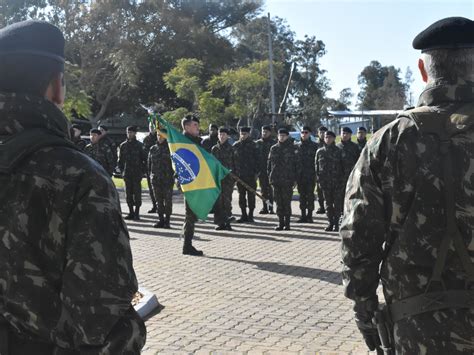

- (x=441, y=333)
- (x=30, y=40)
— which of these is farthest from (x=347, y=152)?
(x=30, y=40)

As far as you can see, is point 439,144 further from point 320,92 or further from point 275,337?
point 320,92

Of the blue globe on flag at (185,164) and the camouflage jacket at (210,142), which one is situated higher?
the camouflage jacket at (210,142)

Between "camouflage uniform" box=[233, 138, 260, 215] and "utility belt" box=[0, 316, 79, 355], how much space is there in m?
12.1

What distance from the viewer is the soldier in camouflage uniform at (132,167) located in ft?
47.3

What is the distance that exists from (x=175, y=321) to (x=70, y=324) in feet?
14.0

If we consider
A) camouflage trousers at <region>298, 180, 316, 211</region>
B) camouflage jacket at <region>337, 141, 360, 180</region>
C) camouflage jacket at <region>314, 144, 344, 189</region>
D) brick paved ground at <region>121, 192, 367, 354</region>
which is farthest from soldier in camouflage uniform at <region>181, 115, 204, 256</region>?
camouflage trousers at <region>298, 180, 316, 211</region>

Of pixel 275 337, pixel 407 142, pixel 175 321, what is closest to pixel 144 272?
pixel 175 321

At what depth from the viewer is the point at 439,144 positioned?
102 inches

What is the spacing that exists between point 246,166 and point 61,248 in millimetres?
12398

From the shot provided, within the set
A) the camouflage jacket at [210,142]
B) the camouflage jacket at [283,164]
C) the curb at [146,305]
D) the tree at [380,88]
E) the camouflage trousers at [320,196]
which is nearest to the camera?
the curb at [146,305]

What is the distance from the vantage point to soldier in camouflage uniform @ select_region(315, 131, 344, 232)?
40.3 feet

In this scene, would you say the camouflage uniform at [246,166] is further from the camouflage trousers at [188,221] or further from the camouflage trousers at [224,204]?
the camouflage trousers at [188,221]

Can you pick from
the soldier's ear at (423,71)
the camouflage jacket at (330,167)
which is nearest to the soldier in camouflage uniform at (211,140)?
the camouflage jacket at (330,167)

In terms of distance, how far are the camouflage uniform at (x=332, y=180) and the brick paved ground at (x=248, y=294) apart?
569mm
